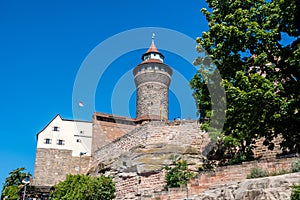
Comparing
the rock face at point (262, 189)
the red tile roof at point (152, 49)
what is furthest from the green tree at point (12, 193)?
the rock face at point (262, 189)

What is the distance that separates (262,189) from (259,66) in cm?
665

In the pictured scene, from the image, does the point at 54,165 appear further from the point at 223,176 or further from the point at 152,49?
the point at 223,176

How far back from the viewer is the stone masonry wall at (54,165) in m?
44.7

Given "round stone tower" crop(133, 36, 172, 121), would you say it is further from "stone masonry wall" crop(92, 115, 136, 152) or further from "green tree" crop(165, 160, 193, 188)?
"green tree" crop(165, 160, 193, 188)

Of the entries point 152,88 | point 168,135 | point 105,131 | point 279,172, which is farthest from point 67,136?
point 279,172

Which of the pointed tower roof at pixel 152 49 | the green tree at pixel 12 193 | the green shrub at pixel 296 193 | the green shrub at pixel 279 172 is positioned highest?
the pointed tower roof at pixel 152 49

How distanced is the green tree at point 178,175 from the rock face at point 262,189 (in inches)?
321

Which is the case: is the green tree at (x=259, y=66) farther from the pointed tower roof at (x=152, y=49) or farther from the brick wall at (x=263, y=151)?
the pointed tower roof at (x=152, y=49)

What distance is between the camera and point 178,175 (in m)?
24.0

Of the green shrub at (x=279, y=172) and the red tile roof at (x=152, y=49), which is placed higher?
the red tile roof at (x=152, y=49)

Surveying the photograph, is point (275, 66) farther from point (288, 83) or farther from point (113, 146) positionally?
point (113, 146)

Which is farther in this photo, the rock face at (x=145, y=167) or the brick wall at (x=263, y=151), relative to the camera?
the rock face at (x=145, y=167)

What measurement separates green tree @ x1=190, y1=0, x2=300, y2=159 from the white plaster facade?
30.8 m

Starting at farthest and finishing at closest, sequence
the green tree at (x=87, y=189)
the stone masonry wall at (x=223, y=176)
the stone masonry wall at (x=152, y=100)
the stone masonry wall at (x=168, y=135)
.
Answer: the stone masonry wall at (x=152, y=100), the stone masonry wall at (x=168, y=135), the green tree at (x=87, y=189), the stone masonry wall at (x=223, y=176)
